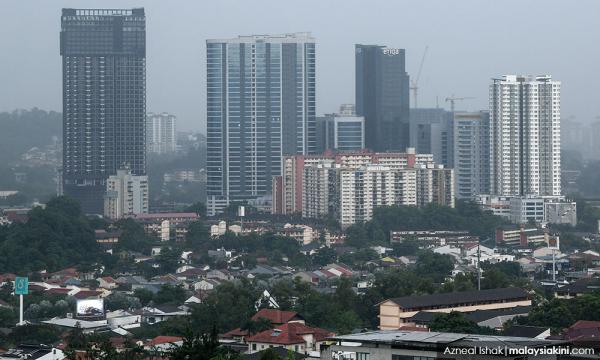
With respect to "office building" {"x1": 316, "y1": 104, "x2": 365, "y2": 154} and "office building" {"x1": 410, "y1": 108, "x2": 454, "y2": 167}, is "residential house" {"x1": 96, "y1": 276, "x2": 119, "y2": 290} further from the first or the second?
"office building" {"x1": 410, "y1": 108, "x2": 454, "y2": 167}

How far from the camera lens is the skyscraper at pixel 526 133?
148 feet

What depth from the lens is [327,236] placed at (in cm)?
4022

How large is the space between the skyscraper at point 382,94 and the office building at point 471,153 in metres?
6.53

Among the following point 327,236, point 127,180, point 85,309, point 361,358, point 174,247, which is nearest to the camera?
point 361,358

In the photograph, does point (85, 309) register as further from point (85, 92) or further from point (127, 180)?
point (85, 92)

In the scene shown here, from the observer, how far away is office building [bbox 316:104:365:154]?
173 ft

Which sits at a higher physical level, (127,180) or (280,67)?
(280,67)

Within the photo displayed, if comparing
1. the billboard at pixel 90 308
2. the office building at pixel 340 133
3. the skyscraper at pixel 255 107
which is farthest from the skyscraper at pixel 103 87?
the billboard at pixel 90 308

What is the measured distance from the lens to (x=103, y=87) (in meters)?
53.1

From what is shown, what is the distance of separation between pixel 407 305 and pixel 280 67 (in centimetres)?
3057

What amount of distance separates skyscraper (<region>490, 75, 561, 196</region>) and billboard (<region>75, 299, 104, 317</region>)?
24.0m

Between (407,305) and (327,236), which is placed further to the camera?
(327,236)

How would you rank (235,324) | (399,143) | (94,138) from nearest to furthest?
(235,324), (94,138), (399,143)

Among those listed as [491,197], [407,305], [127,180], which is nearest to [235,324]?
[407,305]
